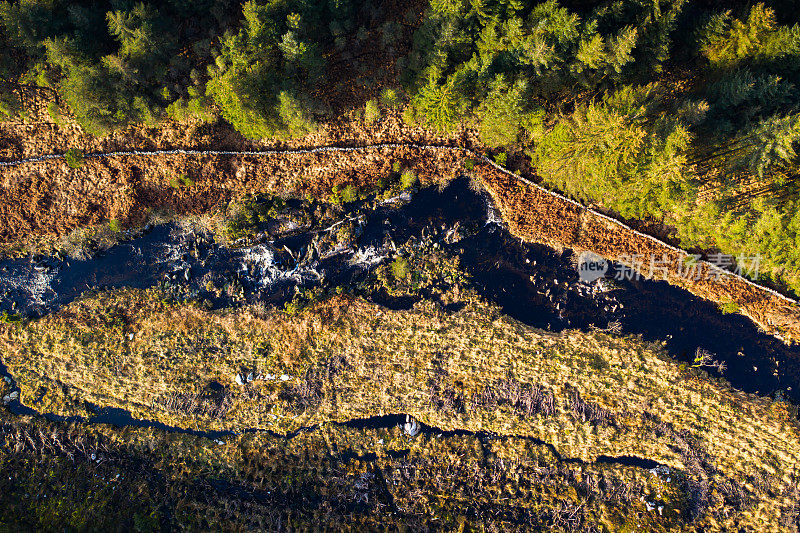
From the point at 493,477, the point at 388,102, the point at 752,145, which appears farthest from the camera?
the point at 493,477

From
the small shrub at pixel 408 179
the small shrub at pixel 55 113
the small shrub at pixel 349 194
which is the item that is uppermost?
the small shrub at pixel 55 113

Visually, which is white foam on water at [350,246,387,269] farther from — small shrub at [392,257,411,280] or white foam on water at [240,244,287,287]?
white foam on water at [240,244,287,287]

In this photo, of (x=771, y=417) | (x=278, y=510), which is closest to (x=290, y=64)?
(x=278, y=510)

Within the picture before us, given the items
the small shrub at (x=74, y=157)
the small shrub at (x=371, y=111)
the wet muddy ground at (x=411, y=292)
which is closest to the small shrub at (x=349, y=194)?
the wet muddy ground at (x=411, y=292)

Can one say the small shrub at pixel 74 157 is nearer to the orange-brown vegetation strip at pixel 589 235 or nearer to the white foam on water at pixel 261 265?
the white foam on water at pixel 261 265

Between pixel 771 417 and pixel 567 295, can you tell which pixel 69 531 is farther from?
pixel 771 417
